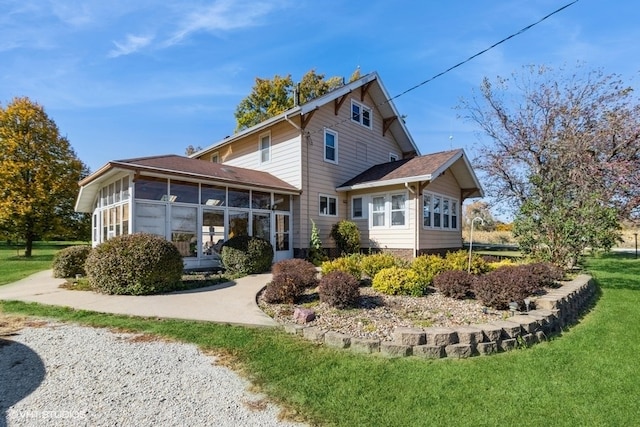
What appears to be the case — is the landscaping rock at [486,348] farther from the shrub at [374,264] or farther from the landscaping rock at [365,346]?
the shrub at [374,264]

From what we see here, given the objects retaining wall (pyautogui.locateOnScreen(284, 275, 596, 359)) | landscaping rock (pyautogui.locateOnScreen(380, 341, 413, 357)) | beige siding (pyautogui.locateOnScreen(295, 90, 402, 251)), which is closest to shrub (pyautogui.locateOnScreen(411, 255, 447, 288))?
retaining wall (pyautogui.locateOnScreen(284, 275, 596, 359))

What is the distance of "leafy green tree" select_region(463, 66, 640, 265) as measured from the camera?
1025 centimetres

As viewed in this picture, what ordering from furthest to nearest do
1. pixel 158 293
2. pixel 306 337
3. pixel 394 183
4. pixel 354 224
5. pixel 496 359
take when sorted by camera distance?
pixel 354 224 < pixel 394 183 < pixel 158 293 < pixel 306 337 < pixel 496 359

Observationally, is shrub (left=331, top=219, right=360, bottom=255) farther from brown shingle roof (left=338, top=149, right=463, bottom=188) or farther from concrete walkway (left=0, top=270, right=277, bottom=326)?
concrete walkway (left=0, top=270, right=277, bottom=326)

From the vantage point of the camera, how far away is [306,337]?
4.92 m

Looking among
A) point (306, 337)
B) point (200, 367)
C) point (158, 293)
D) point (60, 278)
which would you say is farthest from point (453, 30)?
point (60, 278)

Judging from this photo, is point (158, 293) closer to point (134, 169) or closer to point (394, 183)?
point (134, 169)

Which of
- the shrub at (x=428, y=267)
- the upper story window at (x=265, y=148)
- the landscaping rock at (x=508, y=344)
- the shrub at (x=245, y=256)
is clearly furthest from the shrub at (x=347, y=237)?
the landscaping rock at (x=508, y=344)

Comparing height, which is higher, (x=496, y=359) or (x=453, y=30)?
(x=453, y=30)

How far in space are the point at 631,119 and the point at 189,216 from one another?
18249mm

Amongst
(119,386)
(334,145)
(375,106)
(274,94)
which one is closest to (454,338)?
(119,386)

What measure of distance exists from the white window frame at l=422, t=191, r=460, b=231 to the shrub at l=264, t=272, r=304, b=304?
28.4ft

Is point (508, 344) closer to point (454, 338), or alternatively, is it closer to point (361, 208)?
point (454, 338)

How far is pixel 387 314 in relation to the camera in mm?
5777
